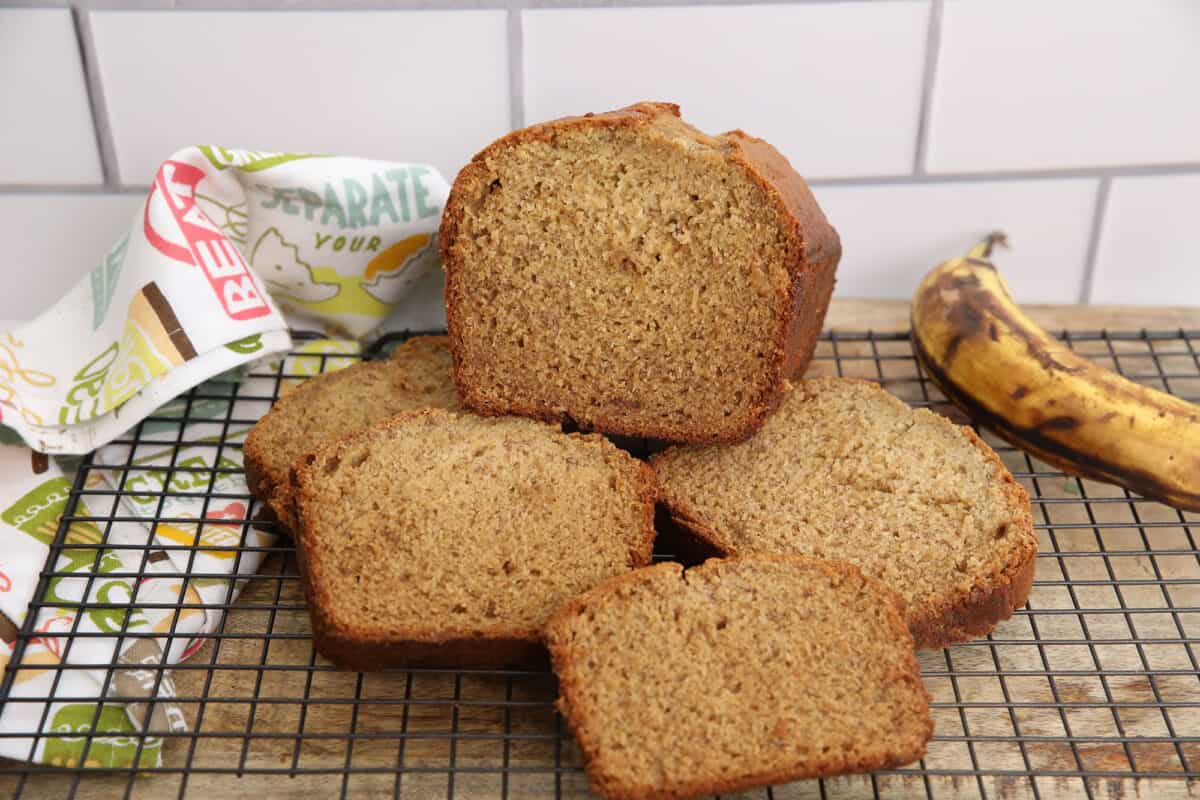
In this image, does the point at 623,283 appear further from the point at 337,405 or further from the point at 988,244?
the point at 988,244

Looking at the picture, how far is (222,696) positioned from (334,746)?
0.76 feet

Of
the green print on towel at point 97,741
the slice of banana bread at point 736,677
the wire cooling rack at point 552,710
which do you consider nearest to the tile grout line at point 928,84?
the wire cooling rack at point 552,710

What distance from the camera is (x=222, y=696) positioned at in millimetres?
2002

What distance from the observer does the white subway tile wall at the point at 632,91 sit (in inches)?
104

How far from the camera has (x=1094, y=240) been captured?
3.07 m

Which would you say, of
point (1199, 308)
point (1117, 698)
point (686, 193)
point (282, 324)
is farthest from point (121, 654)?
point (1199, 308)

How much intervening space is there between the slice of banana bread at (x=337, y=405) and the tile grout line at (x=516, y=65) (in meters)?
0.57

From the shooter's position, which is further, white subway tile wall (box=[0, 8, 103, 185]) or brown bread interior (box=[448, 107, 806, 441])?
white subway tile wall (box=[0, 8, 103, 185])

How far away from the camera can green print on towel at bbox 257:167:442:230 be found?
2615mm

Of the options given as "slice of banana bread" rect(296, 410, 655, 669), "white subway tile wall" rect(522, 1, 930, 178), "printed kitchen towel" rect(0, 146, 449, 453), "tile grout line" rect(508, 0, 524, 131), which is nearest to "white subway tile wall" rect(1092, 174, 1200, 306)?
"white subway tile wall" rect(522, 1, 930, 178)

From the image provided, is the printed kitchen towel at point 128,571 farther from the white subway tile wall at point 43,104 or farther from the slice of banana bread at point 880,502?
the slice of banana bread at point 880,502

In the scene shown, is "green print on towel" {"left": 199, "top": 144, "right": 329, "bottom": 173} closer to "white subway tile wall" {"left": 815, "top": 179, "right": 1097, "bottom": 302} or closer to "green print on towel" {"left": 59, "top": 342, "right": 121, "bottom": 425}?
"green print on towel" {"left": 59, "top": 342, "right": 121, "bottom": 425}

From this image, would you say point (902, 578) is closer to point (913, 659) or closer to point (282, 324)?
point (913, 659)

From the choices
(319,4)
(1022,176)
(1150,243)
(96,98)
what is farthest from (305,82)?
(1150,243)
